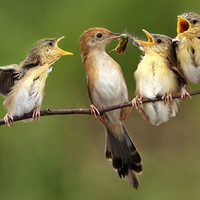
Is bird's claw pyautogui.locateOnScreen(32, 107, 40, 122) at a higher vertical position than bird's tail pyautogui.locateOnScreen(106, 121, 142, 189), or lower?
higher

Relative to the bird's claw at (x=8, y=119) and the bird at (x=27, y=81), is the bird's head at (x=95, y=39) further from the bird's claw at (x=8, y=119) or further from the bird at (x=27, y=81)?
the bird's claw at (x=8, y=119)

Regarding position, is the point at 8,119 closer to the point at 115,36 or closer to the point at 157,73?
the point at 115,36

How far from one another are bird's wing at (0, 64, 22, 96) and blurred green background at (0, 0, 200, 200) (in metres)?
1.53

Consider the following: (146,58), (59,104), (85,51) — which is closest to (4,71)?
(85,51)

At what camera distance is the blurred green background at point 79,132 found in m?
4.34

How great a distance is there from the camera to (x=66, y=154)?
4559mm

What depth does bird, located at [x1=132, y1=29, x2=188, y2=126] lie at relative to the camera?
9.36 ft

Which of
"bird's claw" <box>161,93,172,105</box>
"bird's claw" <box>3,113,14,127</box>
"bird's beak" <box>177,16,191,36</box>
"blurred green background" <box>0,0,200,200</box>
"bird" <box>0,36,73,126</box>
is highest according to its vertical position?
"bird's beak" <box>177,16,191,36</box>

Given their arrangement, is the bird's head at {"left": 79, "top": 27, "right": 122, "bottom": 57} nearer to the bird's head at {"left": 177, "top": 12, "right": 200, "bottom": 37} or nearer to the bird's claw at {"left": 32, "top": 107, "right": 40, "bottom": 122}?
the bird's head at {"left": 177, "top": 12, "right": 200, "bottom": 37}

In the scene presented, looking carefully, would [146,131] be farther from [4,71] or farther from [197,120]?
[4,71]

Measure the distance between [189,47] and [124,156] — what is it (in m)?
0.68

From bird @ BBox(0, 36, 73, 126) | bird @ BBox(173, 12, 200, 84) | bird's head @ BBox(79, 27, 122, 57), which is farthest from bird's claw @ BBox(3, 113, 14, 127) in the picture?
bird @ BBox(173, 12, 200, 84)

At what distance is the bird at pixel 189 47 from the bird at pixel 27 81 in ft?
1.61

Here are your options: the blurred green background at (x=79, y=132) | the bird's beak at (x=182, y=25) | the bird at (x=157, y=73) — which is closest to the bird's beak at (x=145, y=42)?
the bird at (x=157, y=73)
